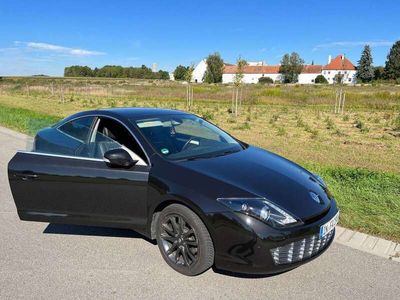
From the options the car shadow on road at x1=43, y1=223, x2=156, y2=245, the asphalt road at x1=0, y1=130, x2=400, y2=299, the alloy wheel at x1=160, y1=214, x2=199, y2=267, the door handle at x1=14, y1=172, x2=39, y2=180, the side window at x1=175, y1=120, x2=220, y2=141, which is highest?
the side window at x1=175, y1=120, x2=220, y2=141

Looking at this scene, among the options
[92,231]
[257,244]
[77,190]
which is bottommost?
[92,231]

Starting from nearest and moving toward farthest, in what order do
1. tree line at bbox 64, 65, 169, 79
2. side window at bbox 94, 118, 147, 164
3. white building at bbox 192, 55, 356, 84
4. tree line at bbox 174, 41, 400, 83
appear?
1. side window at bbox 94, 118, 147, 164
2. tree line at bbox 174, 41, 400, 83
3. white building at bbox 192, 55, 356, 84
4. tree line at bbox 64, 65, 169, 79

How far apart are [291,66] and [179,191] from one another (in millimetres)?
102986

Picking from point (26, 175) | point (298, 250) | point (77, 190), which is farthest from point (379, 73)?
point (26, 175)

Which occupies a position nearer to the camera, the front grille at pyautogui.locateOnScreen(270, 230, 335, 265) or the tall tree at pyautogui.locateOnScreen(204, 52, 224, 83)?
the front grille at pyautogui.locateOnScreen(270, 230, 335, 265)

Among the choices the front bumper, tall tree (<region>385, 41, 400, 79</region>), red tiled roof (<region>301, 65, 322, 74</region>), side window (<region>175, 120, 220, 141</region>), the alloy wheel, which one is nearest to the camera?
the front bumper

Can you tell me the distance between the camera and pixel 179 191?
10.8 ft

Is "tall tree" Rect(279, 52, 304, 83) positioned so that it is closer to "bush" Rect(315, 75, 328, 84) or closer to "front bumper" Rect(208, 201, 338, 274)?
"bush" Rect(315, 75, 328, 84)

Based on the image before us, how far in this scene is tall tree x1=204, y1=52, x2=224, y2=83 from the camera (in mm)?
75588

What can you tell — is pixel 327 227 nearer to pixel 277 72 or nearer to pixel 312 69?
pixel 277 72

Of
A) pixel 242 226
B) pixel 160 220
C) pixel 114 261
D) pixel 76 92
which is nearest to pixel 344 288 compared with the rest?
pixel 242 226

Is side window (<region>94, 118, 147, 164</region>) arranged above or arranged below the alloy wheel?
above

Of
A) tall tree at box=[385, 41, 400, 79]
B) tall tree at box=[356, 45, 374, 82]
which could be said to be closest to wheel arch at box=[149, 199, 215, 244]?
tall tree at box=[385, 41, 400, 79]

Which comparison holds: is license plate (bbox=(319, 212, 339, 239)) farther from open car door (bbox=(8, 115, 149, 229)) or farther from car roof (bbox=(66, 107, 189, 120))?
car roof (bbox=(66, 107, 189, 120))
